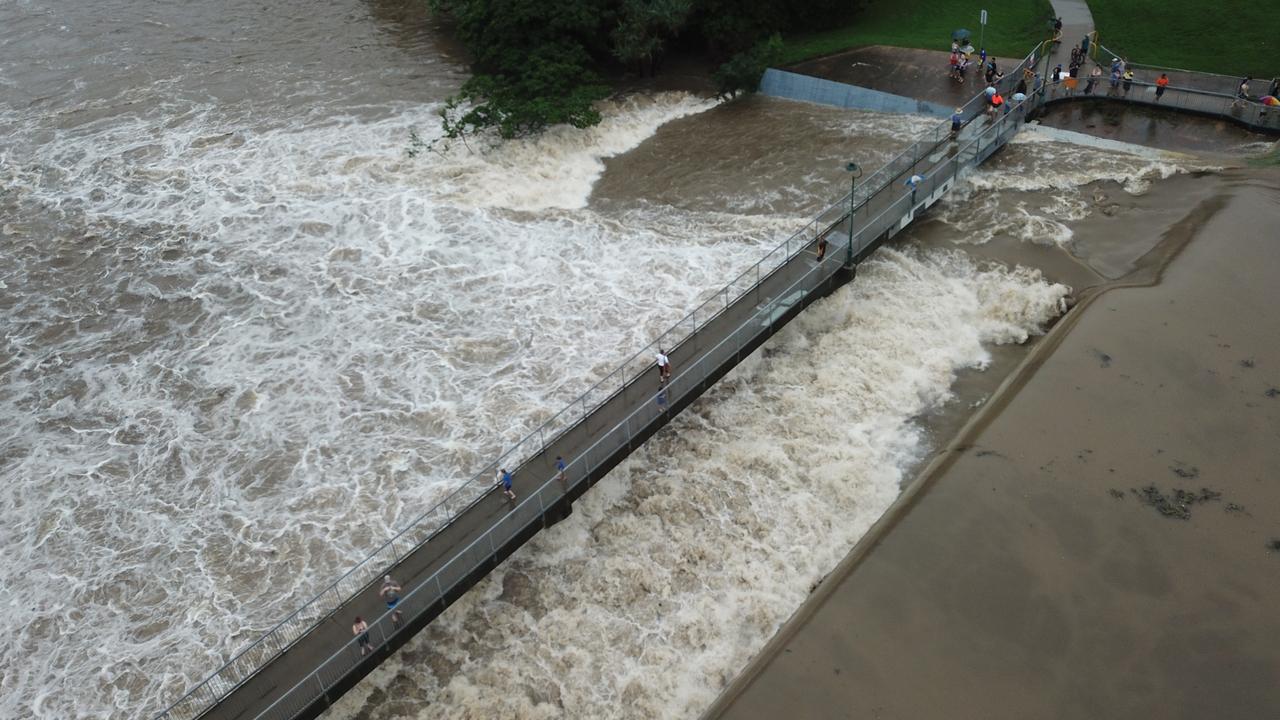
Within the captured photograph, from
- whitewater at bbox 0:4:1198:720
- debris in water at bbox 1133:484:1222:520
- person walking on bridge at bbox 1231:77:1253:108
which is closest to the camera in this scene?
whitewater at bbox 0:4:1198:720

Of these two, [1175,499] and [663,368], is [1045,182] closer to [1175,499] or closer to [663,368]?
[1175,499]

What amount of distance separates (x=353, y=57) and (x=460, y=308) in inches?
994

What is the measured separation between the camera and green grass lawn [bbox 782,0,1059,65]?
141 feet

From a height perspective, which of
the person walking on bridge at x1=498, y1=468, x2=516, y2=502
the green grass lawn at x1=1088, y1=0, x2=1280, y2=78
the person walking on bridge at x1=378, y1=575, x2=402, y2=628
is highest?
the green grass lawn at x1=1088, y1=0, x2=1280, y2=78

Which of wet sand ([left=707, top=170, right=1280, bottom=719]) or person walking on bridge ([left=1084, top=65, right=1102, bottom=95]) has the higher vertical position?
person walking on bridge ([left=1084, top=65, right=1102, bottom=95])

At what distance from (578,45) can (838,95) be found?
12.2 metres

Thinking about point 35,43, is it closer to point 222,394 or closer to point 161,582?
point 222,394

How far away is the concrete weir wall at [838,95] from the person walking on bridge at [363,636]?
104ft

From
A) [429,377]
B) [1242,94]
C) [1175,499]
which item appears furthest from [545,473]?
[1242,94]

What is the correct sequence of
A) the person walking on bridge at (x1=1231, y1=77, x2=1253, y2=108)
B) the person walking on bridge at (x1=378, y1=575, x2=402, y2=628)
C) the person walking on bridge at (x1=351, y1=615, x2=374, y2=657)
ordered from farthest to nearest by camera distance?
1. the person walking on bridge at (x1=1231, y1=77, x2=1253, y2=108)
2. the person walking on bridge at (x1=378, y1=575, x2=402, y2=628)
3. the person walking on bridge at (x1=351, y1=615, x2=374, y2=657)

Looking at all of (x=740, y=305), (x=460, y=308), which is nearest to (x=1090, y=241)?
(x=740, y=305)

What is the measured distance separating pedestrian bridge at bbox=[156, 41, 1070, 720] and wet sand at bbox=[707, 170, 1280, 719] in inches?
237

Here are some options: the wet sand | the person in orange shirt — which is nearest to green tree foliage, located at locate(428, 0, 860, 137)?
the person in orange shirt

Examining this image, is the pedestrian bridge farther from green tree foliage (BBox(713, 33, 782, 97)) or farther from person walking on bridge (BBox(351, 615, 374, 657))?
green tree foliage (BBox(713, 33, 782, 97))
